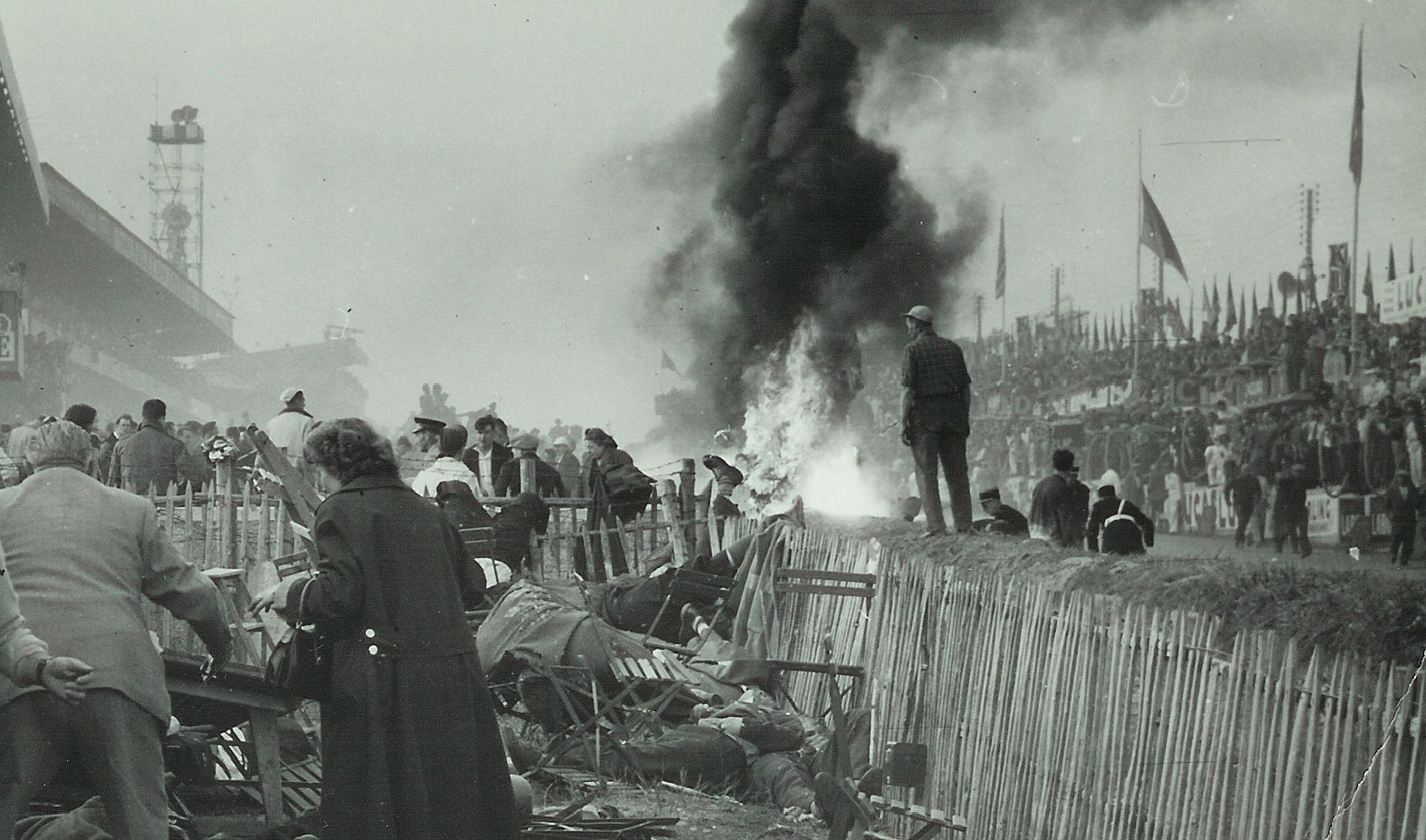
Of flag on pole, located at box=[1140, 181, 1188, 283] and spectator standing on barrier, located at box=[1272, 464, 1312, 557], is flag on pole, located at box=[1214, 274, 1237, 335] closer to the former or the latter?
flag on pole, located at box=[1140, 181, 1188, 283]

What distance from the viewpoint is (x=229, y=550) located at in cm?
1034

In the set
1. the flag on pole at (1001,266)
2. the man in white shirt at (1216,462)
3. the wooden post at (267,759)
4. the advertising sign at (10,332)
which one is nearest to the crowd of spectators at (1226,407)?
the man in white shirt at (1216,462)

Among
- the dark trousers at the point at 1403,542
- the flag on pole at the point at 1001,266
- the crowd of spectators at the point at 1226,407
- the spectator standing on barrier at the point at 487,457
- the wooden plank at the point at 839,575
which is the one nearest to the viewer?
the wooden plank at the point at 839,575

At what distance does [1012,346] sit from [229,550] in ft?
56.9

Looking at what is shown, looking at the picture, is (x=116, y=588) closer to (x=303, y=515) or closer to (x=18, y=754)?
(x=18, y=754)

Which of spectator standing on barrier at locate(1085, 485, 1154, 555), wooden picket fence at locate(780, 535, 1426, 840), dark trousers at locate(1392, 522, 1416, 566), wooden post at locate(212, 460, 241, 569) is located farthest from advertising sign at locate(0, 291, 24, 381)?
dark trousers at locate(1392, 522, 1416, 566)

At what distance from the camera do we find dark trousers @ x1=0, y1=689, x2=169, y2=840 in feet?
13.3

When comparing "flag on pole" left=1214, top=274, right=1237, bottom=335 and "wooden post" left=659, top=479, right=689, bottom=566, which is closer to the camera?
"wooden post" left=659, top=479, right=689, bottom=566

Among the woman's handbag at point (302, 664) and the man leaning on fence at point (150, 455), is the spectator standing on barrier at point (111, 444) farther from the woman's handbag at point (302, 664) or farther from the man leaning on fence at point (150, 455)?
the woman's handbag at point (302, 664)

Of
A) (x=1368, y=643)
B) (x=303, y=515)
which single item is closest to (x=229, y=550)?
(x=303, y=515)

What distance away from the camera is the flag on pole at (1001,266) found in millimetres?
24250

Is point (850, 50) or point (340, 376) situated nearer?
point (850, 50)

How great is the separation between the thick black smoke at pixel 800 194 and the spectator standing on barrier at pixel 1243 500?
6.98 meters

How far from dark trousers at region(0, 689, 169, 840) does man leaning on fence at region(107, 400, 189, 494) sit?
7.40 metres
